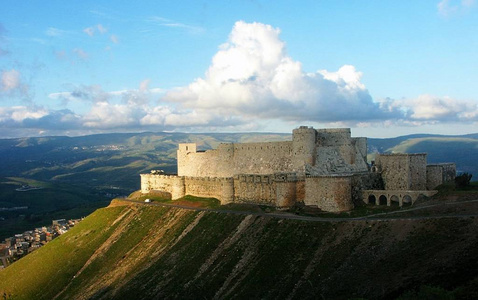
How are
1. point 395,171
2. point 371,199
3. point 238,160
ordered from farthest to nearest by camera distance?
point 238,160 < point 395,171 < point 371,199

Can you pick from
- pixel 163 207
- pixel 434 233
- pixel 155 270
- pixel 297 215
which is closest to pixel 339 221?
pixel 297 215

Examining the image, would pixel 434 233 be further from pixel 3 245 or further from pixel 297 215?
pixel 3 245

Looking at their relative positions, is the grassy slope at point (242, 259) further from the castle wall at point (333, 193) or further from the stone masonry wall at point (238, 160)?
the stone masonry wall at point (238, 160)

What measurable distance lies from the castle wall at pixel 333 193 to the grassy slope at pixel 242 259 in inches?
194

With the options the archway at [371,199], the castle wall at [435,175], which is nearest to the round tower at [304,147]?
the archway at [371,199]

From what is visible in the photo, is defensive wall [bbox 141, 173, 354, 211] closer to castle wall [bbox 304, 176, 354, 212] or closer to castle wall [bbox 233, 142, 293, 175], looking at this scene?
castle wall [bbox 304, 176, 354, 212]

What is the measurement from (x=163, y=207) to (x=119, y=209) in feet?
43.4

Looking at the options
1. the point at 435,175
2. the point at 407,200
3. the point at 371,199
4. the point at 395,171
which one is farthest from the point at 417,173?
the point at 371,199

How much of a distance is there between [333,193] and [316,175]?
3357 mm

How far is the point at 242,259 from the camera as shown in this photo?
2053 inches

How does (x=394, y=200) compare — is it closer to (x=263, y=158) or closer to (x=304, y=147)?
(x=304, y=147)

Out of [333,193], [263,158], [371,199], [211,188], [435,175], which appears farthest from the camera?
[211,188]

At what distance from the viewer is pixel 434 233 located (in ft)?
136

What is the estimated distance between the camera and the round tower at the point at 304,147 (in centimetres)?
6519
